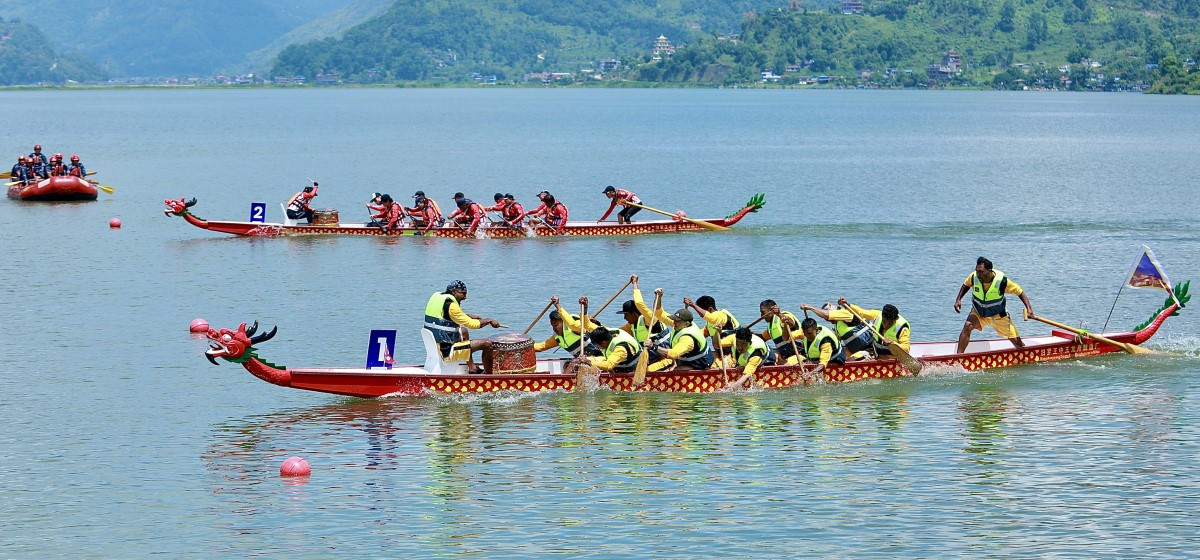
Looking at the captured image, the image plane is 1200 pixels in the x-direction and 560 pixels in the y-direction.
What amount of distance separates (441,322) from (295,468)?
18.5 feet

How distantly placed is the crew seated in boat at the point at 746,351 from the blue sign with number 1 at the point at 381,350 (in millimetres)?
6841

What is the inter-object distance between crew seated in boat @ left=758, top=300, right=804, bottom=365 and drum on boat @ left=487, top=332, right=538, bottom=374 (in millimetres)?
4985

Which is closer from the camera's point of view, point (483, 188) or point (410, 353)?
point (410, 353)

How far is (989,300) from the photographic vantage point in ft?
107

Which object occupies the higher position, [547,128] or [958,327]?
[547,128]

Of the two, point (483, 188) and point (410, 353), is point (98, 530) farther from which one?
point (483, 188)

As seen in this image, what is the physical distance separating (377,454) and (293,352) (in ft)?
37.7

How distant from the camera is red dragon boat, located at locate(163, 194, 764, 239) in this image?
5609 centimetres

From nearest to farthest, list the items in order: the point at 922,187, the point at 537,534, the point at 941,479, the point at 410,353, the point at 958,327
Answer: the point at 537,534 < the point at 941,479 < the point at 410,353 < the point at 958,327 < the point at 922,187

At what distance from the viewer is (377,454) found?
26.6 metres

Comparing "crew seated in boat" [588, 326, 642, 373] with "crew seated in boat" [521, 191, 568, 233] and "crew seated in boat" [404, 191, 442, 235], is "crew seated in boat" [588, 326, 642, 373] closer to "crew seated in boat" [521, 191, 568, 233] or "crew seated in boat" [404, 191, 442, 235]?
"crew seated in boat" [404, 191, 442, 235]

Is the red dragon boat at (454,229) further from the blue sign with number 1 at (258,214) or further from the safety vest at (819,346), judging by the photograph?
the safety vest at (819,346)

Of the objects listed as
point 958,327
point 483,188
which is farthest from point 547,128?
point 958,327

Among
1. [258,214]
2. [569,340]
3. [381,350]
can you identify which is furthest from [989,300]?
[258,214]
